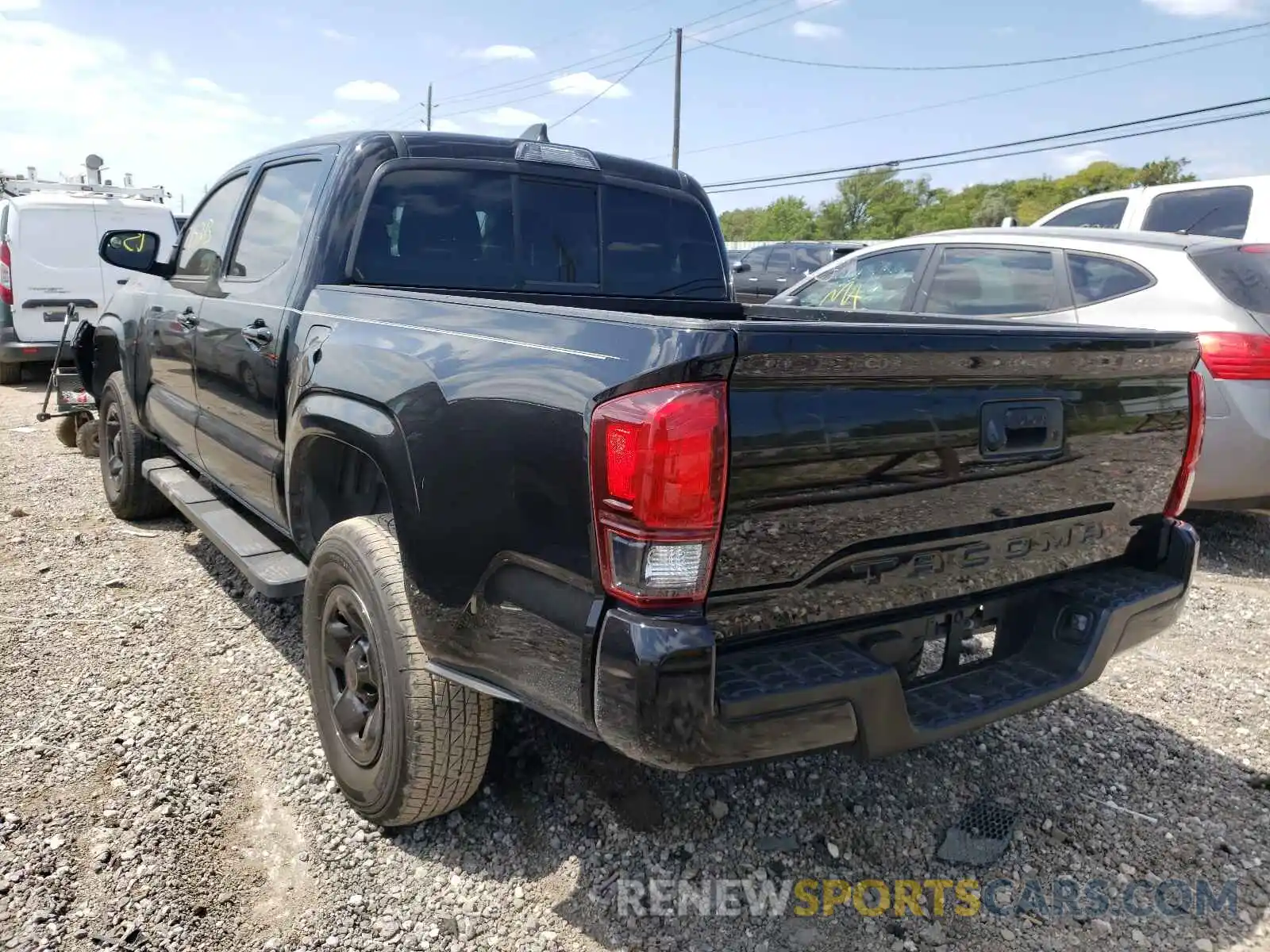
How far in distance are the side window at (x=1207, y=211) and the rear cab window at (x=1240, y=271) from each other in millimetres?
2873

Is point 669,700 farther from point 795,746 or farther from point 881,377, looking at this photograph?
point 881,377

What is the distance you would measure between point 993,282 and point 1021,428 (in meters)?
3.77

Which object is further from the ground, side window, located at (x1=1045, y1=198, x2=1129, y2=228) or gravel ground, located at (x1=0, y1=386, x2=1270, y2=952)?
side window, located at (x1=1045, y1=198, x2=1129, y2=228)

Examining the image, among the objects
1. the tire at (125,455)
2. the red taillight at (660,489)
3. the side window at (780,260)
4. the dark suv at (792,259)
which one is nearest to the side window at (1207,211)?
the red taillight at (660,489)

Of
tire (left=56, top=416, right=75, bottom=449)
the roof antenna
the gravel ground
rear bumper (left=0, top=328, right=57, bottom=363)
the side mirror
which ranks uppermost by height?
the roof antenna

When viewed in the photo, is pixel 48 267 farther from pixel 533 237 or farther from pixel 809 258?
pixel 809 258

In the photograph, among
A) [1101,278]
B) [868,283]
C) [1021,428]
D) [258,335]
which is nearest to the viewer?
[1021,428]

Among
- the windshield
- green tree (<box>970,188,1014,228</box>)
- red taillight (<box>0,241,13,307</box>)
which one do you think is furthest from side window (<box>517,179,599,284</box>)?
green tree (<box>970,188,1014,228</box>)

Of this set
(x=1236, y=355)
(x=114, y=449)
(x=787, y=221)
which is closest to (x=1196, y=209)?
(x=1236, y=355)

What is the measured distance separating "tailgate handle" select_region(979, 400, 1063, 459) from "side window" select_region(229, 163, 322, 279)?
240cm

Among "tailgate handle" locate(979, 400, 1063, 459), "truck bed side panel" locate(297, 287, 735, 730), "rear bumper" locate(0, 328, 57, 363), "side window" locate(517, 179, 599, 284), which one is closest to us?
"truck bed side panel" locate(297, 287, 735, 730)

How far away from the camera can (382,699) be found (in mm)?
2490

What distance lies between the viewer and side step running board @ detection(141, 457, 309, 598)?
10.0ft

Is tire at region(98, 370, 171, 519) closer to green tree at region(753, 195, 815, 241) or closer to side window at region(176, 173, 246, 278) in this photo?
side window at region(176, 173, 246, 278)
